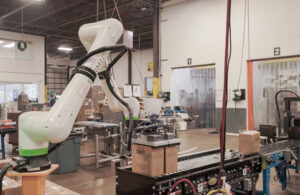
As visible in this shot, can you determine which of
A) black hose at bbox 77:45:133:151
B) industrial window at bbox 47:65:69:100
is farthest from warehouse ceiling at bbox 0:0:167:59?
black hose at bbox 77:45:133:151

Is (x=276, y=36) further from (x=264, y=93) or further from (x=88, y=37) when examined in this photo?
(x=88, y=37)

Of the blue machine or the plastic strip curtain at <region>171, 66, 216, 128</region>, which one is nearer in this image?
the blue machine

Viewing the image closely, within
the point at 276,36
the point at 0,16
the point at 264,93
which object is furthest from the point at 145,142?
the point at 0,16

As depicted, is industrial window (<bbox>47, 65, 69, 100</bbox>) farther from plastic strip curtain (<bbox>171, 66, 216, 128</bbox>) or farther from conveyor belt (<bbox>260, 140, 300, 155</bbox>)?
conveyor belt (<bbox>260, 140, 300, 155</bbox>)

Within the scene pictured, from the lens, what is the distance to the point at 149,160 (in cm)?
174

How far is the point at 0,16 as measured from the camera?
405 inches

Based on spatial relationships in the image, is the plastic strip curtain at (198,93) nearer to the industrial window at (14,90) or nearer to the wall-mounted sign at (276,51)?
the wall-mounted sign at (276,51)

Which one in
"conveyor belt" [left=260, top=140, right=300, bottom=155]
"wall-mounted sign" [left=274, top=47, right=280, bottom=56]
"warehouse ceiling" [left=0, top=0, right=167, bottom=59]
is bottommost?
"conveyor belt" [left=260, top=140, right=300, bottom=155]

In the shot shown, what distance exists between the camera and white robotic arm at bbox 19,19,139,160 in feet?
3.80

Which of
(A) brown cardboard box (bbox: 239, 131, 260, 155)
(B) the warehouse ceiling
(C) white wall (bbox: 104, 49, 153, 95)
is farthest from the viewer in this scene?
(C) white wall (bbox: 104, 49, 153, 95)

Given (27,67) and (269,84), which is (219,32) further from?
(27,67)

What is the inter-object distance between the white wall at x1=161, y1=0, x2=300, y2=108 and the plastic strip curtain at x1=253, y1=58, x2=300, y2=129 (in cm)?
106

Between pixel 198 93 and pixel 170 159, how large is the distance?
28.3ft

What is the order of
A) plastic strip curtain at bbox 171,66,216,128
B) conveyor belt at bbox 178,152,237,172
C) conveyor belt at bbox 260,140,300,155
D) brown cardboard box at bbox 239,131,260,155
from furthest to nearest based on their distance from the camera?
plastic strip curtain at bbox 171,66,216,128
conveyor belt at bbox 260,140,300,155
brown cardboard box at bbox 239,131,260,155
conveyor belt at bbox 178,152,237,172
